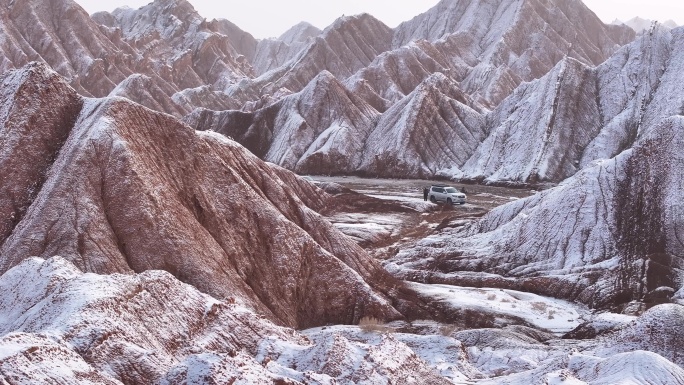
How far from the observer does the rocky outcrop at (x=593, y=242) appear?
102 feet

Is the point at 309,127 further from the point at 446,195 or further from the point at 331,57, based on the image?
the point at 331,57

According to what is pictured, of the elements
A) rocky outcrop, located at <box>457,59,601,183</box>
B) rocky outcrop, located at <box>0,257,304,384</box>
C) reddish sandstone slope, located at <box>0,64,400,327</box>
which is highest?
rocky outcrop, located at <box>457,59,601,183</box>

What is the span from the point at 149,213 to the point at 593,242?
22.9 metres

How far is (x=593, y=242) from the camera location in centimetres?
3459

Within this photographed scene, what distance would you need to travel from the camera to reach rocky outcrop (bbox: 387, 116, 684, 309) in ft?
102

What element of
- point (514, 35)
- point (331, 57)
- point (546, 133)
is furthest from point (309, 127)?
point (514, 35)

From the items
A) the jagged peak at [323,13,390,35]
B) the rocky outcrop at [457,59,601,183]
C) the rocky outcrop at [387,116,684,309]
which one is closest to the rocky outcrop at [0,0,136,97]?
the jagged peak at [323,13,390,35]

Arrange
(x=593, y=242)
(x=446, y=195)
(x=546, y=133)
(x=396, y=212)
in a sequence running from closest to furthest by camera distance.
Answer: (x=593, y=242)
(x=396, y=212)
(x=446, y=195)
(x=546, y=133)

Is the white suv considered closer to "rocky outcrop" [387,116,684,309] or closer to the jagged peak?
"rocky outcrop" [387,116,684,309]

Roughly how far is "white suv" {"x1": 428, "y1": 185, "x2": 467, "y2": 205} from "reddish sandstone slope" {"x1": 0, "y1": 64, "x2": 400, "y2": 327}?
26759 millimetres

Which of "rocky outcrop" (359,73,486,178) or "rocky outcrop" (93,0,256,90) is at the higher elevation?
"rocky outcrop" (93,0,256,90)

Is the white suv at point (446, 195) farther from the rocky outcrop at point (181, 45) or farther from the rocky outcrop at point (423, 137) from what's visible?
the rocky outcrop at point (181, 45)

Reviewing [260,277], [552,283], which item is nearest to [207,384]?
[260,277]

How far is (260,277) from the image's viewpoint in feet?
83.0
